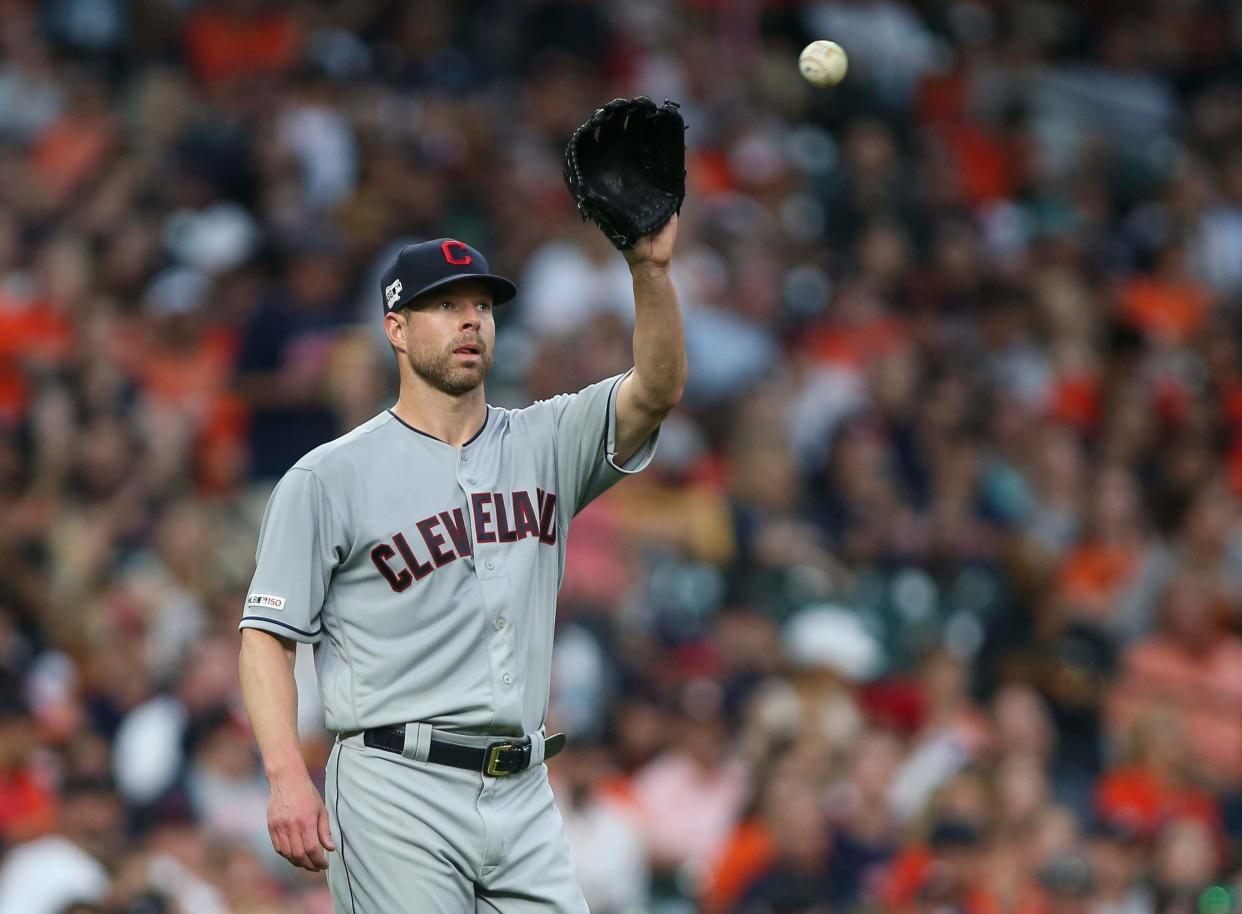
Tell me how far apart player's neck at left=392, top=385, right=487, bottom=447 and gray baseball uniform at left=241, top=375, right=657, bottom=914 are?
1.5 inches

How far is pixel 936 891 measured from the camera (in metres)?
8.69

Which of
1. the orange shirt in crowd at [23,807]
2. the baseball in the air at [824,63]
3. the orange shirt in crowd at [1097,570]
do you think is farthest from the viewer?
the orange shirt in crowd at [1097,570]

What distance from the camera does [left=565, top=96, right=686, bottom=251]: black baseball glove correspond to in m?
4.60

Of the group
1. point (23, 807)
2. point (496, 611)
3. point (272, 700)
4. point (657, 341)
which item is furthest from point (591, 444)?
point (23, 807)

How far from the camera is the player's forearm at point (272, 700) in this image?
4.46 meters

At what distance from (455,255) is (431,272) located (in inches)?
3.1

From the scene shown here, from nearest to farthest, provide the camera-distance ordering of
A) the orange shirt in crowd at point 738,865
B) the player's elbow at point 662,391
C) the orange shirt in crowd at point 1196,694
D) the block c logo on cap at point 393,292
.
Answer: the player's elbow at point 662,391, the block c logo on cap at point 393,292, the orange shirt in crowd at point 738,865, the orange shirt in crowd at point 1196,694

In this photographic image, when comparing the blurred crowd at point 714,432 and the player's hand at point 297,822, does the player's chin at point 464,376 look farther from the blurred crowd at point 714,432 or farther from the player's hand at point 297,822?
the blurred crowd at point 714,432

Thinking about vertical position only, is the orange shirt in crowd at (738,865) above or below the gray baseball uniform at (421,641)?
below

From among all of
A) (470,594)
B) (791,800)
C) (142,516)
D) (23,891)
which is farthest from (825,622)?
(470,594)

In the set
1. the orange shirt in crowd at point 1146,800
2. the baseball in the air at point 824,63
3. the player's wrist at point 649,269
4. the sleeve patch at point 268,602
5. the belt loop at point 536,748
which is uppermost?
the baseball in the air at point 824,63

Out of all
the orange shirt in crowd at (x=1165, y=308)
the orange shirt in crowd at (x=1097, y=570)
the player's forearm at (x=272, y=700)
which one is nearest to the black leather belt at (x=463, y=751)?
the player's forearm at (x=272, y=700)

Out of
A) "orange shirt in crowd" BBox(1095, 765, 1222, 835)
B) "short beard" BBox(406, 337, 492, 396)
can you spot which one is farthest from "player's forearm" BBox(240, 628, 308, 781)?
"orange shirt in crowd" BBox(1095, 765, 1222, 835)

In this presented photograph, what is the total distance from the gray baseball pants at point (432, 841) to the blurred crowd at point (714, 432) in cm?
311
